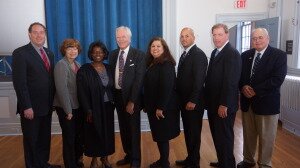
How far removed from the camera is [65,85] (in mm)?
2520

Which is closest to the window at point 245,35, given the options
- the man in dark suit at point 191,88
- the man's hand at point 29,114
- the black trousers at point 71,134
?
the man in dark suit at point 191,88

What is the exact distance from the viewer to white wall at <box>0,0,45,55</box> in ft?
15.3

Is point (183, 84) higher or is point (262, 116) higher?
point (183, 84)

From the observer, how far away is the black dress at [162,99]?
99.7 inches

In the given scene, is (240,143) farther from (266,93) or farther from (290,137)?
(266,93)

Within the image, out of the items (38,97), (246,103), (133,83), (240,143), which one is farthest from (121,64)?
(240,143)

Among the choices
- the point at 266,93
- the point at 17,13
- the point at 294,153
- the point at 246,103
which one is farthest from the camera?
the point at 17,13

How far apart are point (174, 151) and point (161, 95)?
3.66 ft

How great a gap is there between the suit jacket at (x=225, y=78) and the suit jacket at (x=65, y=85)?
4.31 ft

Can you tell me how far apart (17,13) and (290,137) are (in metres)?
4.84

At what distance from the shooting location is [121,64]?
9.09ft

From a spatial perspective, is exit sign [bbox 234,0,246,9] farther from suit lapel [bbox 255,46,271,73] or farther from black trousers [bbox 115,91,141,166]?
black trousers [bbox 115,91,141,166]

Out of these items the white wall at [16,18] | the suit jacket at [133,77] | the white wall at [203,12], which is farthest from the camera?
the white wall at [203,12]

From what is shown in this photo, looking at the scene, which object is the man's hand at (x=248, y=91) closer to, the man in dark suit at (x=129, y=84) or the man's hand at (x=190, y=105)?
the man's hand at (x=190, y=105)
